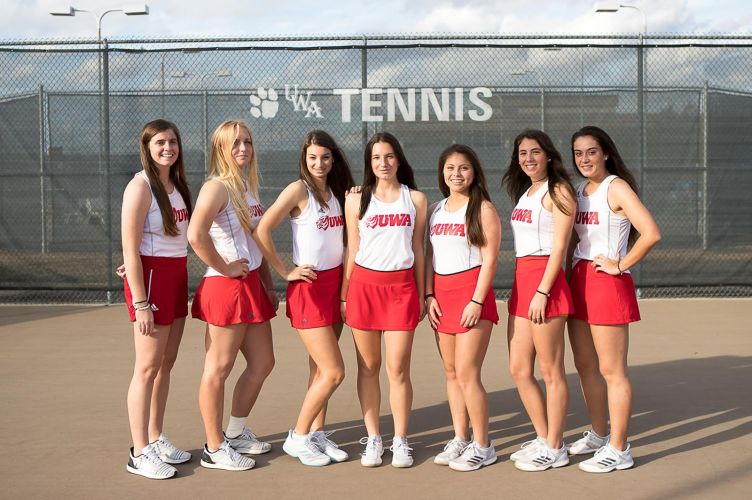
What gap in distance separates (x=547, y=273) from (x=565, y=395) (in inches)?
23.9

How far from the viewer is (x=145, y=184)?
4.23 m

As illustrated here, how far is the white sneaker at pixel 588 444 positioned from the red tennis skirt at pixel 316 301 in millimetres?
1364

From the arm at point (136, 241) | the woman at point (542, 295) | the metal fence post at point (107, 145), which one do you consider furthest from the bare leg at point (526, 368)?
the metal fence post at point (107, 145)

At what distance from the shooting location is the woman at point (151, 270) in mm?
4168

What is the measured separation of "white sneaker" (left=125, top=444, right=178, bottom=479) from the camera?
4219 mm

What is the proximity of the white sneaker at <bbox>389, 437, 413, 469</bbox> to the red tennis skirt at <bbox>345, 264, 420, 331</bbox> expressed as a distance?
55 centimetres

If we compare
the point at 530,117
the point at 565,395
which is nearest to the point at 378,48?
the point at 530,117

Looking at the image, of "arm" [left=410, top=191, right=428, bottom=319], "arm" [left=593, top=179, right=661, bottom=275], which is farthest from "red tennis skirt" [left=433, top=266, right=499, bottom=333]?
"arm" [left=593, top=179, right=661, bottom=275]

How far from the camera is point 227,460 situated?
4344 millimetres

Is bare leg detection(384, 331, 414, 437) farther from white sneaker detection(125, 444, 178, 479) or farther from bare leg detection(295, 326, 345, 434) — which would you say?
white sneaker detection(125, 444, 178, 479)

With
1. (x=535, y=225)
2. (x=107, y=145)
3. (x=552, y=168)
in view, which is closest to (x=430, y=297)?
(x=535, y=225)

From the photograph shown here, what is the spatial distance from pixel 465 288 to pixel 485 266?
0.15m

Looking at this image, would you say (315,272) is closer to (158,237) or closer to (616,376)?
(158,237)

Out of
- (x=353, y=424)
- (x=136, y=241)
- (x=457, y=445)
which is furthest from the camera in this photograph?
(x=353, y=424)
